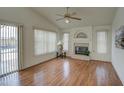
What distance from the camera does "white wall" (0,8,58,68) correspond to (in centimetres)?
431

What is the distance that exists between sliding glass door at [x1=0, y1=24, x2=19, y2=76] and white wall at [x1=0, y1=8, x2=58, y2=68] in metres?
0.39

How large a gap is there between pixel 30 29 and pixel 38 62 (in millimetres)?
1915

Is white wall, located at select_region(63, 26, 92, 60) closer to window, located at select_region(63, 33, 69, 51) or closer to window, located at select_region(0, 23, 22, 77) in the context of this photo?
window, located at select_region(63, 33, 69, 51)

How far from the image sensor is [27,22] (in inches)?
207

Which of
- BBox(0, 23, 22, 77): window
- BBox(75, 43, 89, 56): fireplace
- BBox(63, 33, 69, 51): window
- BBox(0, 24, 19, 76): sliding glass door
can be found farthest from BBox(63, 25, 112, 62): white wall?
BBox(0, 24, 19, 76): sliding glass door

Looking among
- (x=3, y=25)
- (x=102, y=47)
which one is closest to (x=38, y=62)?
(x=3, y=25)

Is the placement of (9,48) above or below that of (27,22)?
below

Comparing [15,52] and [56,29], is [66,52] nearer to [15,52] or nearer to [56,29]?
[56,29]

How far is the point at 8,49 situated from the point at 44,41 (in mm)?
2756

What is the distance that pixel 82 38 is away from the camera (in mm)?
7922

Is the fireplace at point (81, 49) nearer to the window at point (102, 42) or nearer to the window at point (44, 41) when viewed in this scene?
the window at point (102, 42)

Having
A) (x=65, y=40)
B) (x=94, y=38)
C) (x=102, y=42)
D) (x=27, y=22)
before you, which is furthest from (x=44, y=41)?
(x=102, y=42)

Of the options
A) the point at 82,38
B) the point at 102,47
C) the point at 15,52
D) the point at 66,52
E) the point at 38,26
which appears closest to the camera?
the point at 15,52

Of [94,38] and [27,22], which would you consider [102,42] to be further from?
[27,22]
